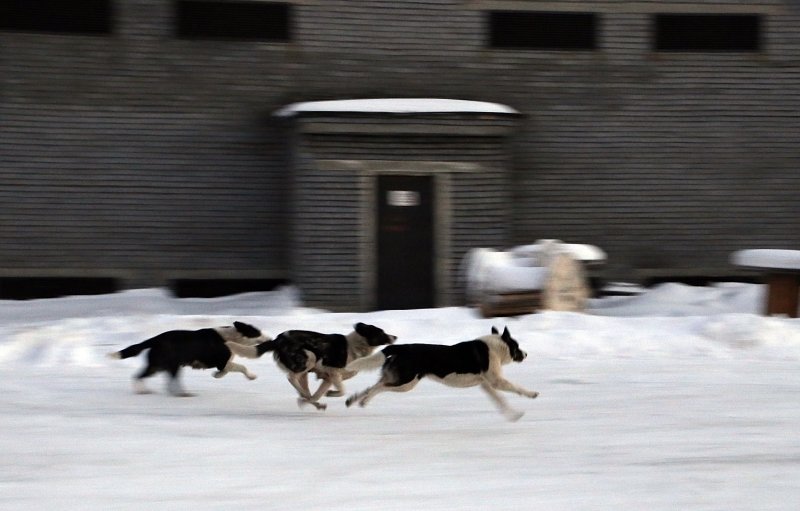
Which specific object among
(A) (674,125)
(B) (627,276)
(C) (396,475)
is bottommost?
(B) (627,276)

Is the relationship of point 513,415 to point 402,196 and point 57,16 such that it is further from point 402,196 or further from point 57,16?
point 57,16

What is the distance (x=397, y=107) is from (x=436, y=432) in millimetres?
9426

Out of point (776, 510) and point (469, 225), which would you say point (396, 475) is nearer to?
point (776, 510)

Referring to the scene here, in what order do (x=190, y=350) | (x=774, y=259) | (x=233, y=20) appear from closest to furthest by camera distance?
(x=190, y=350) < (x=774, y=259) < (x=233, y=20)

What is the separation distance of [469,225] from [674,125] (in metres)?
4.00

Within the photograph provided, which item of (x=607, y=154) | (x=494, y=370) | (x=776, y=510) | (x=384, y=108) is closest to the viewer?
(x=776, y=510)

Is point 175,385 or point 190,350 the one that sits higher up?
point 190,350

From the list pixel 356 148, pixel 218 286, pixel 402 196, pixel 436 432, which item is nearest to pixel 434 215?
pixel 402 196

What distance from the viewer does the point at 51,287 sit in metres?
17.5

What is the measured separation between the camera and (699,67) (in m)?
18.3

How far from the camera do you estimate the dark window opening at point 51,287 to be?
17.4 metres

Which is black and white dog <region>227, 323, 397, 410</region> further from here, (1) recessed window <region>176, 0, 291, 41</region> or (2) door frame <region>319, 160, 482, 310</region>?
(1) recessed window <region>176, 0, 291, 41</region>

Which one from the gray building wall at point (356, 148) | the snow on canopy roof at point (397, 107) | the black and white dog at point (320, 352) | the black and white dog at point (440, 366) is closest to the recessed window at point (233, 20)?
the gray building wall at point (356, 148)

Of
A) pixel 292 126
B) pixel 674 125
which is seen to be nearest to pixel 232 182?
pixel 292 126
